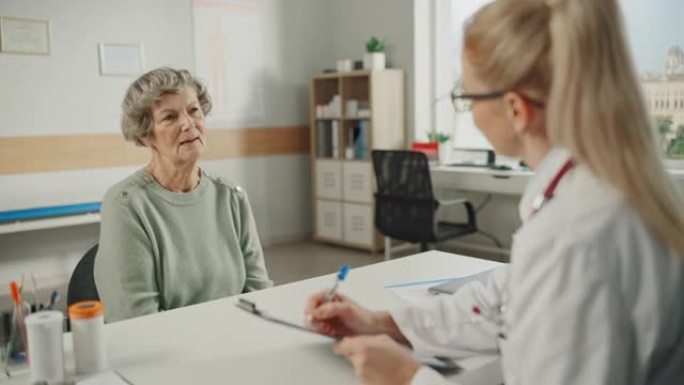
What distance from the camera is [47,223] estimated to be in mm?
4344

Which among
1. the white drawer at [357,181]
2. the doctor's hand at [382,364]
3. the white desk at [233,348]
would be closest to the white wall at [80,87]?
the white drawer at [357,181]

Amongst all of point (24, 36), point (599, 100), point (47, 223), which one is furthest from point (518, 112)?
point (24, 36)

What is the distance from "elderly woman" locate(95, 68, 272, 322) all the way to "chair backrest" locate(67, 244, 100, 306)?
4 cm

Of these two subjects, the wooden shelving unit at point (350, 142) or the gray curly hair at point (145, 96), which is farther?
the wooden shelving unit at point (350, 142)

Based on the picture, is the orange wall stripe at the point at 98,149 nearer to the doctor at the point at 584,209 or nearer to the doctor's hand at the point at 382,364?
the doctor's hand at the point at 382,364

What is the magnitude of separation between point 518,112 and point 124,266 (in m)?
1.25

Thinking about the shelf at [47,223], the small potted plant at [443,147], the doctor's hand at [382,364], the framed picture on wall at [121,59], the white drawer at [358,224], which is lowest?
the white drawer at [358,224]

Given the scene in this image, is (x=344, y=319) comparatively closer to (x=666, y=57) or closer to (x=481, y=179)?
(x=481, y=179)

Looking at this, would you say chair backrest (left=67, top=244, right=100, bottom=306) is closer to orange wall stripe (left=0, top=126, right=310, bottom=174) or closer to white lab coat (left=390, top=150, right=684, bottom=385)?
white lab coat (left=390, top=150, right=684, bottom=385)

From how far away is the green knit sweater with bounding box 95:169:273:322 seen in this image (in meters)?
1.83

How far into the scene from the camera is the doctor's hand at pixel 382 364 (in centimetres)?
108

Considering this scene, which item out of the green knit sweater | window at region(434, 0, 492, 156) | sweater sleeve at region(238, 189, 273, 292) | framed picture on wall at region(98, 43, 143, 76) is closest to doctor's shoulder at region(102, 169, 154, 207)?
the green knit sweater

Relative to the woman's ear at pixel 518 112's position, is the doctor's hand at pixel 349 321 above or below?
below

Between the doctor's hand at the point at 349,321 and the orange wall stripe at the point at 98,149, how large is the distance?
380cm
